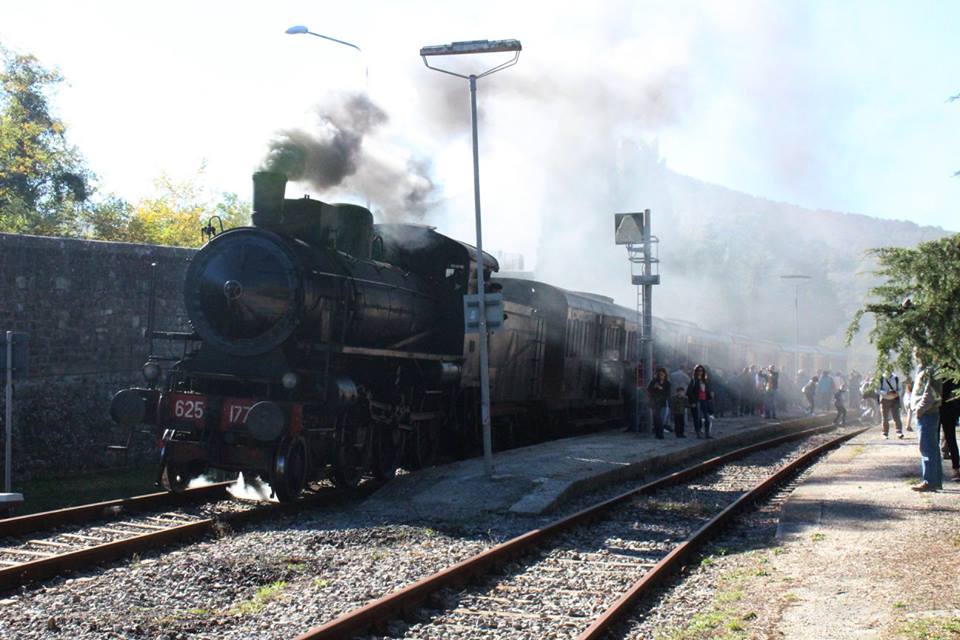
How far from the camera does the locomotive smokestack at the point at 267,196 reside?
1202cm

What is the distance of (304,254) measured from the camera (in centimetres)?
1163

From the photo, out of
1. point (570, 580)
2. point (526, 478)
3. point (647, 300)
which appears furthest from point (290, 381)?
point (647, 300)

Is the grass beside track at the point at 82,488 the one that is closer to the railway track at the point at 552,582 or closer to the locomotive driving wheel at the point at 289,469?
the locomotive driving wheel at the point at 289,469

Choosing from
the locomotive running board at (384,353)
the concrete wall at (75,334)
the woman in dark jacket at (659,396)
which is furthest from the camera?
the woman in dark jacket at (659,396)

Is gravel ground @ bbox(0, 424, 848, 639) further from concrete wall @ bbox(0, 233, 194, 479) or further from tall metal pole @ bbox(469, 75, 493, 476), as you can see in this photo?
concrete wall @ bbox(0, 233, 194, 479)

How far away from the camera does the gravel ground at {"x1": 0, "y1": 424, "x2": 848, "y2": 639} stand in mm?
6324

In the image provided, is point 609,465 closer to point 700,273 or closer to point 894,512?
point 894,512

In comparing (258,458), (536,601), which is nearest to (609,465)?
(258,458)

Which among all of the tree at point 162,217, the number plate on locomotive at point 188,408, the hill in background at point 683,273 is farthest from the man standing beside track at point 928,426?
the hill in background at point 683,273

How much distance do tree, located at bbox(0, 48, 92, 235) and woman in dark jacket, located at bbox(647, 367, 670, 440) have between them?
2323 cm

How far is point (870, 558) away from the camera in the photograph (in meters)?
8.60

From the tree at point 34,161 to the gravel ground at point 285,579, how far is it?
2876 cm

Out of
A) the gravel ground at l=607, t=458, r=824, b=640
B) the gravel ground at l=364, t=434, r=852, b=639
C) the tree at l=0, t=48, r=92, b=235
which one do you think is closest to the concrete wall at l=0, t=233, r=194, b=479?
the gravel ground at l=364, t=434, r=852, b=639

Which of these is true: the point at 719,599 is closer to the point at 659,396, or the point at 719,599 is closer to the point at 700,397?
the point at 659,396
